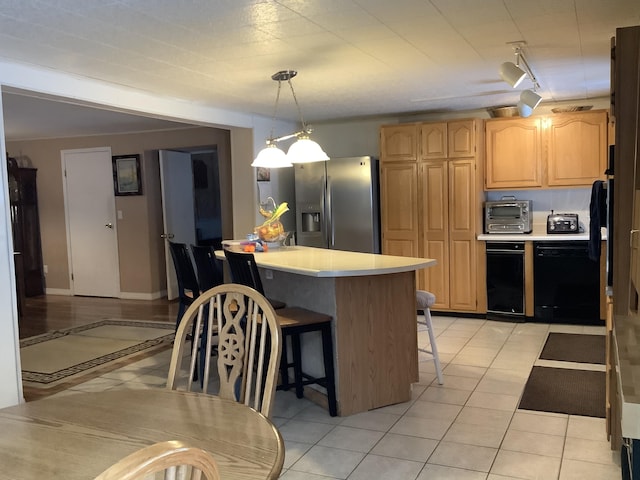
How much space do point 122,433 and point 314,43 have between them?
2.39 m

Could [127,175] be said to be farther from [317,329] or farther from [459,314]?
[317,329]

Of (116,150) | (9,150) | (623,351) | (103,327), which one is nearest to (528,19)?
(623,351)

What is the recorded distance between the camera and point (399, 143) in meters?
5.95

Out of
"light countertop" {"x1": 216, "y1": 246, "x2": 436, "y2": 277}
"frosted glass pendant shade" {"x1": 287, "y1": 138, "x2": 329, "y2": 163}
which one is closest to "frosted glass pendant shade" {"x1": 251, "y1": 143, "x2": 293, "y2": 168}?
"frosted glass pendant shade" {"x1": 287, "y1": 138, "x2": 329, "y2": 163}

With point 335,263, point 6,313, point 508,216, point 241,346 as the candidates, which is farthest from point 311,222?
point 241,346

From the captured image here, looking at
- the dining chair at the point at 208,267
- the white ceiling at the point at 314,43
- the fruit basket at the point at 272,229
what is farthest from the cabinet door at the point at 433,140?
the dining chair at the point at 208,267

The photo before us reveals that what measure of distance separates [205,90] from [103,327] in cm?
287

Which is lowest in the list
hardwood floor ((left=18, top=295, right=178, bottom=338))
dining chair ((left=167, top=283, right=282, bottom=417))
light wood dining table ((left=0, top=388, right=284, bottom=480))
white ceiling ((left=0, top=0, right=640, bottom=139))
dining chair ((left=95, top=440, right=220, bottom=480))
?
hardwood floor ((left=18, top=295, right=178, bottom=338))

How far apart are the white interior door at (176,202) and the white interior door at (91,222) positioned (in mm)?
788

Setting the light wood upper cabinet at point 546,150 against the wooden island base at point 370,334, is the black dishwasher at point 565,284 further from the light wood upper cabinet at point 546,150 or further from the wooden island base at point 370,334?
the wooden island base at point 370,334

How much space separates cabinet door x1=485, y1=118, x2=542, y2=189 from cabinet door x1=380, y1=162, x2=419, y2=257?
77cm

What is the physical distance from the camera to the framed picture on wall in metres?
7.29

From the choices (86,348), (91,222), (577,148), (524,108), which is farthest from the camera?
(91,222)

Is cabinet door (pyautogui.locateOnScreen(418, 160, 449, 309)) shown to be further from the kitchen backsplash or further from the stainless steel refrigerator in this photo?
the kitchen backsplash
